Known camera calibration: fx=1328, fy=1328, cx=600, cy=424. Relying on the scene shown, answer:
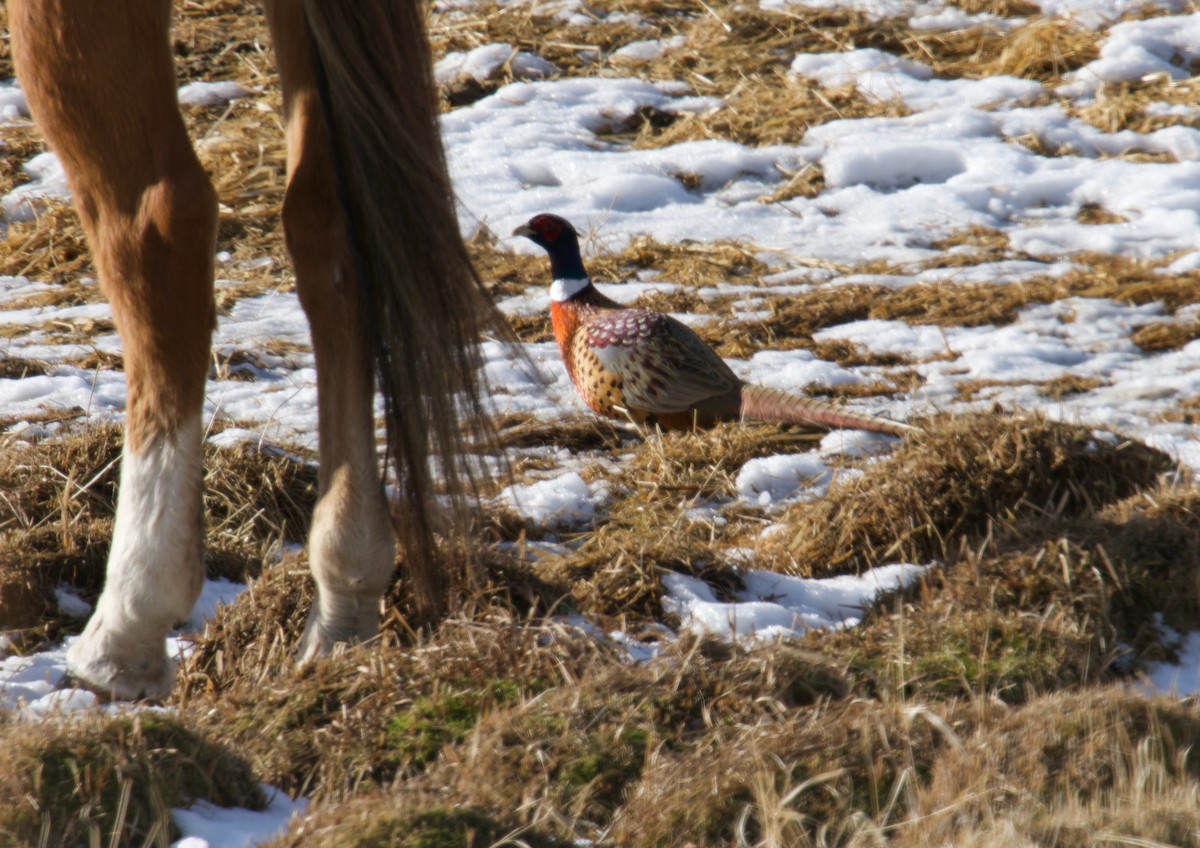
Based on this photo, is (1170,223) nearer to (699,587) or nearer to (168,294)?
(699,587)

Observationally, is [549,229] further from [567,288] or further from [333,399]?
[333,399]

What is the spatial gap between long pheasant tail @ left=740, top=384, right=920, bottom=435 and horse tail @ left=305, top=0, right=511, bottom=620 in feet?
5.21

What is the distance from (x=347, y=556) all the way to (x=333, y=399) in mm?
286

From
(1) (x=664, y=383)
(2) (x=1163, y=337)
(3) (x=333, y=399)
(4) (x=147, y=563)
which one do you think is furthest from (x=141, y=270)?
(2) (x=1163, y=337)

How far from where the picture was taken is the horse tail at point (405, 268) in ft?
7.94

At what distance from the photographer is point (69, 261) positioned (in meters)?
5.24

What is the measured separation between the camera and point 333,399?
7.93ft

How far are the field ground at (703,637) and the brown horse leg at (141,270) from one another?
205 millimetres

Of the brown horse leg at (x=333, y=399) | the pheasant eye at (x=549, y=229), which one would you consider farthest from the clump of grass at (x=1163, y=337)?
the brown horse leg at (x=333, y=399)

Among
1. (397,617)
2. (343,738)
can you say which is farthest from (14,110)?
(343,738)

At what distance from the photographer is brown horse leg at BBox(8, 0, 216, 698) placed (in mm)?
2203

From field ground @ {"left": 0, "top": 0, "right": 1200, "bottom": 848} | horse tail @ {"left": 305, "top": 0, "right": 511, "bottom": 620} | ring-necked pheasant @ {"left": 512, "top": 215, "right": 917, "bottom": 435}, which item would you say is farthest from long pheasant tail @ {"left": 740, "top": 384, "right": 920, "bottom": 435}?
horse tail @ {"left": 305, "top": 0, "right": 511, "bottom": 620}

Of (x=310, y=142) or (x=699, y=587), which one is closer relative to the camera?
(x=310, y=142)

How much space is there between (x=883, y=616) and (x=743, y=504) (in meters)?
0.92
